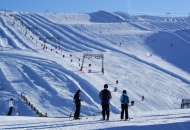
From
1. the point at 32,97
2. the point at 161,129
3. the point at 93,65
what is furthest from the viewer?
the point at 93,65

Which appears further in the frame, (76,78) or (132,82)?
(132,82)

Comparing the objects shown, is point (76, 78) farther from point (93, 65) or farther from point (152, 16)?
point (152, 16)

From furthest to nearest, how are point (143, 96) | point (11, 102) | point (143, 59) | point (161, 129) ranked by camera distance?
point (143, 59) < point (143, 96) < point (11, 102) < point (161, 129)

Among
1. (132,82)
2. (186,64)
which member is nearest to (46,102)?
(132,82)

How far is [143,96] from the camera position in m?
32.3

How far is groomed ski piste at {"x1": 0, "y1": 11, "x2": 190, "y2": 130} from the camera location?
15727 mm

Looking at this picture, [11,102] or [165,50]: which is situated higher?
[165,50]

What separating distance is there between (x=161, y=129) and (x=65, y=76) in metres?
21.9

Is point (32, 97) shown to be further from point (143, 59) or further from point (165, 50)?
point (165, 50)

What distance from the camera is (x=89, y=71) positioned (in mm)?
37094

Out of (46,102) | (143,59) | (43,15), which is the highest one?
(43,15)

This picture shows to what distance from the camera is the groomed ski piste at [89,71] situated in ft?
51.6

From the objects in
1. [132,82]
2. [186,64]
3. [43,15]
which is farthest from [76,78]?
[43,15]

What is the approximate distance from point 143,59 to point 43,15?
29.9 meters
